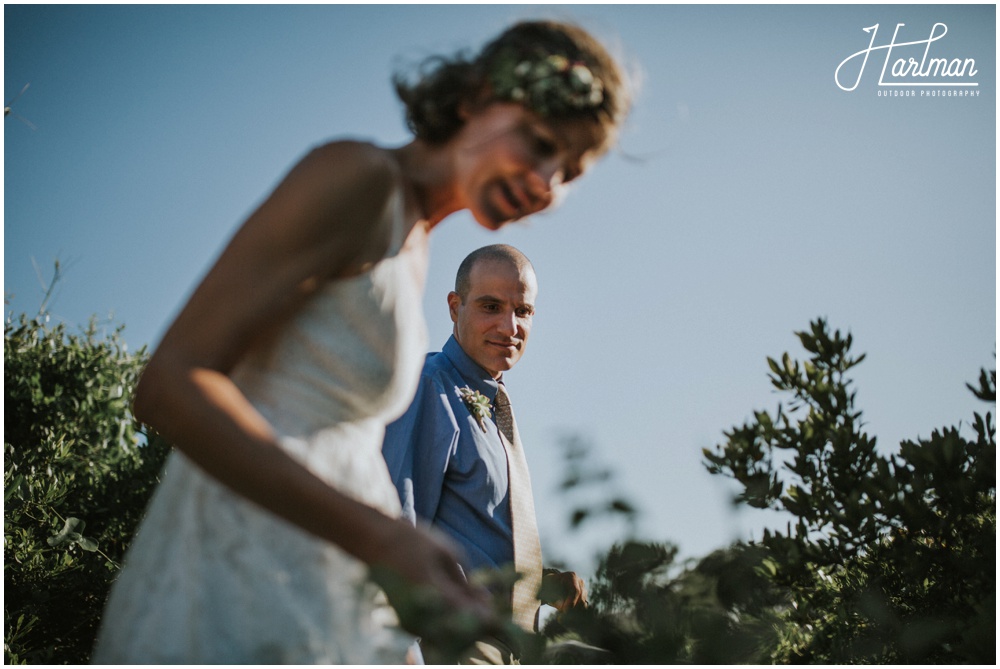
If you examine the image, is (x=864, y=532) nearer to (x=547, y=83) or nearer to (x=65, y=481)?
(x=547, y=83)

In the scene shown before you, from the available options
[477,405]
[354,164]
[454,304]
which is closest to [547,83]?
[354,164]

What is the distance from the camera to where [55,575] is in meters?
4.36

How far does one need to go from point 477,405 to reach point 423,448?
40 centimetres

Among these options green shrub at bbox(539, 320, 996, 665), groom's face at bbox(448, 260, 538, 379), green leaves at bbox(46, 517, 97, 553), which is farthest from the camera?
groom's face at bbox(448, 260, 538, 379)

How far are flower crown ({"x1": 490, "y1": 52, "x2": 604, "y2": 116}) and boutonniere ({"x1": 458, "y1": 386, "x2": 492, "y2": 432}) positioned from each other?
2.56m

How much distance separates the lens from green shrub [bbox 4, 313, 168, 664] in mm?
4289

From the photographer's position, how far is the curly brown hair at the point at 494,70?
1.54 meters

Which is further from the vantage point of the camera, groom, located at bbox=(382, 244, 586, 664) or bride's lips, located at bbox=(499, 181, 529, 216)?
groom, located at bbox=(382, 244, 586, 664)

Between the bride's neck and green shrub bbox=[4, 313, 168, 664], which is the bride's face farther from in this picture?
green shrub bbox=[4, 313, 168, 664]

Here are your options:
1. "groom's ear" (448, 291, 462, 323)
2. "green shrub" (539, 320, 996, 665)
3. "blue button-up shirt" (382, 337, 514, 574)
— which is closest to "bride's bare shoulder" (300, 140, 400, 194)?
"green shrub" (539, 320, 996, 665)

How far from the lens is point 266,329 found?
4.18 feet

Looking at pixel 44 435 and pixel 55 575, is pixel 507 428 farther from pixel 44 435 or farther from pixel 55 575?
pixel 44 435

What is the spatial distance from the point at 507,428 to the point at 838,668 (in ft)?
7.21

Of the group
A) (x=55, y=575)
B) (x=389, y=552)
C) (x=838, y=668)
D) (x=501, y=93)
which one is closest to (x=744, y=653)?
(x=389, y=552)
